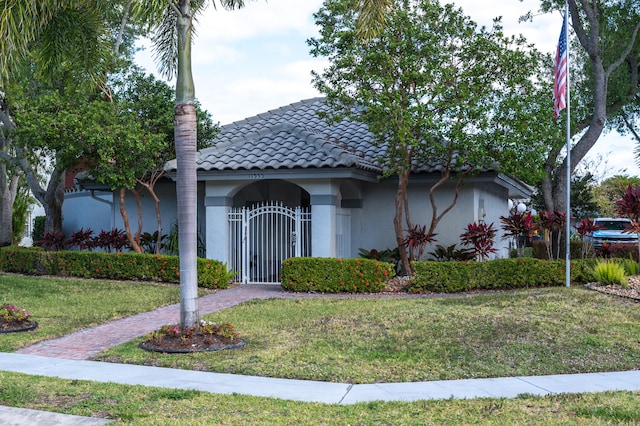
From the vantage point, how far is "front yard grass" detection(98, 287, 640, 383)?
844 cm

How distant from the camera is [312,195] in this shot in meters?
17.7

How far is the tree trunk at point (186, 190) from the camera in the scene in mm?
10273

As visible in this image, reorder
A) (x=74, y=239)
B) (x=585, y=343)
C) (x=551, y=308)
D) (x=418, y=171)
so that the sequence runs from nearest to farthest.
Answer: (x=585, y=343), (x=551, y=308), (x=418, y=171), (x=74, y=239)

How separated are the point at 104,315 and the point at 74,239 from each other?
9112mm

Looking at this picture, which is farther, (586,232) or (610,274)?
(586,232)

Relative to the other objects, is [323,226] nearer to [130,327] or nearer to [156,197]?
[156,197]

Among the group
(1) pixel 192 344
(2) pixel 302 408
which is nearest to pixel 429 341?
(1) pixel 192 344

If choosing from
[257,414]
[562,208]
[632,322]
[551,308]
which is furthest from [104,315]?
[562,208]

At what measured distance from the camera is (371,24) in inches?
510

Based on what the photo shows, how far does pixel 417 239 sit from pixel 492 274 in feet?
6.88

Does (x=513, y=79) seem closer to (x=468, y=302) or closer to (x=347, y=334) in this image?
(x=468, y=302)

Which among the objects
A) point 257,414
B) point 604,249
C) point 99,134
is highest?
point 99,134

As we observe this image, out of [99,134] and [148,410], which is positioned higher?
[99,134]

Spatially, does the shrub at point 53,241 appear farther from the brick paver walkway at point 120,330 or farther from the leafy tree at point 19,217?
the leafy tree at point 19,217
